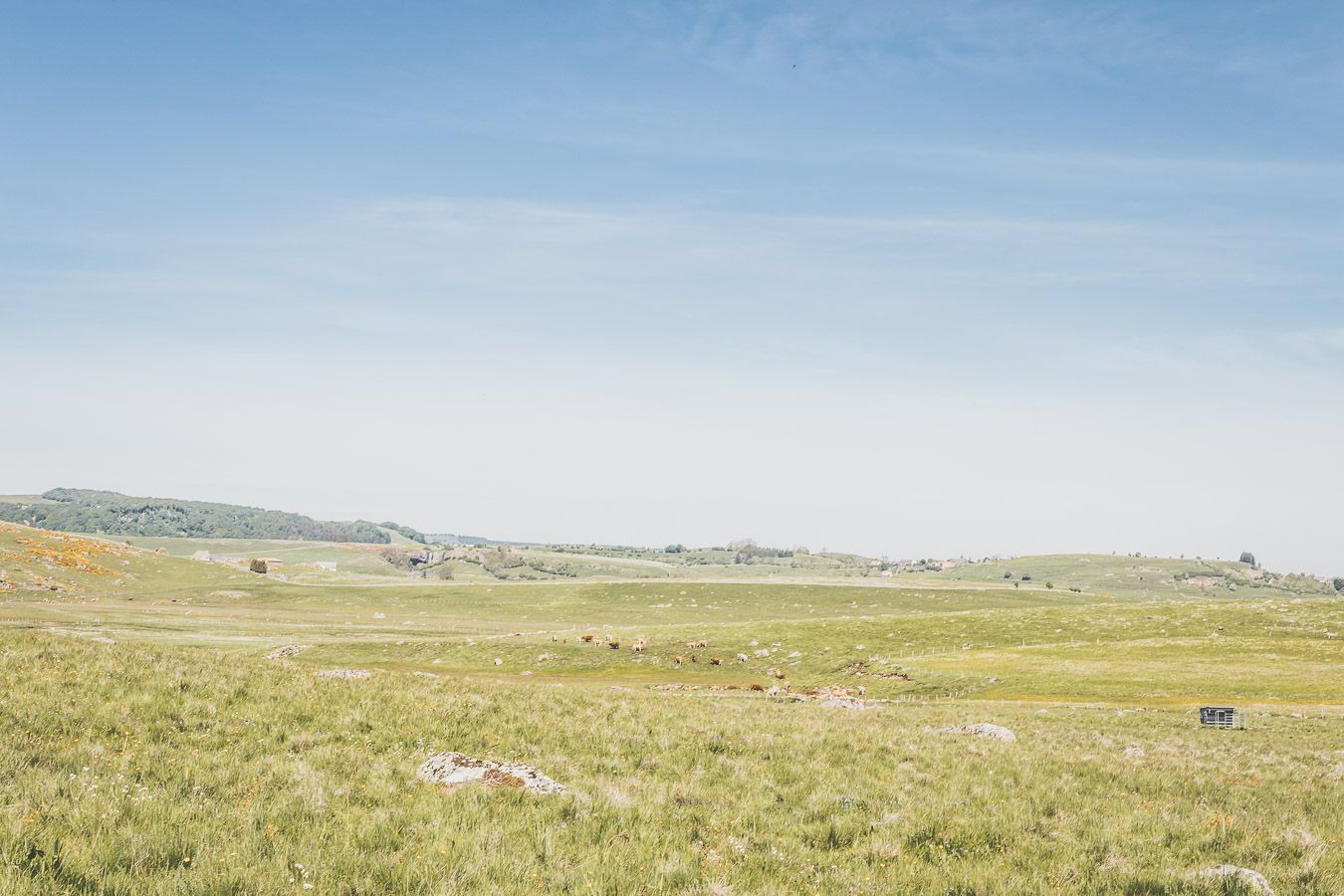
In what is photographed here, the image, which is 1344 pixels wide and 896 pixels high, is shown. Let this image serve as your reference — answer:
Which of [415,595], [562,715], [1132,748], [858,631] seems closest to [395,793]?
[562,715]

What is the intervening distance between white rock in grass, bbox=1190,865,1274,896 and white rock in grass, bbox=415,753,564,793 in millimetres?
8902

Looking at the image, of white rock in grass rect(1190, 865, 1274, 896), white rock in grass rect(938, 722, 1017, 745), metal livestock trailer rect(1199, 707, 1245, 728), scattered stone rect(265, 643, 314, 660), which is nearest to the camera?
white rock in grass rect(1190, 865, 1274, 896)

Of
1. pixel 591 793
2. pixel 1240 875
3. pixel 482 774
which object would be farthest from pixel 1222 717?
pixel 482 774

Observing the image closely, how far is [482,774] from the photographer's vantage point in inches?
461

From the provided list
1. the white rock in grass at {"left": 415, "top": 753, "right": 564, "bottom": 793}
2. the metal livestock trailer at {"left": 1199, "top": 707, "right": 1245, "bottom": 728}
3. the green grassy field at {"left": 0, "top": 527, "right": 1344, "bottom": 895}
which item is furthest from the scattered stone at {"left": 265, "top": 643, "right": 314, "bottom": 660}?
the metal livestock trailer at {"left": 1199, "top": 707, "right": 1245, "bottom": 728}

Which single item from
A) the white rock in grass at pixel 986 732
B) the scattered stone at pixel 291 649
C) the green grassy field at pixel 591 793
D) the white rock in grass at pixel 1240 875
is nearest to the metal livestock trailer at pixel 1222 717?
the green grassy field at pixel 591 793

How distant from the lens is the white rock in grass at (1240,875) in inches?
349

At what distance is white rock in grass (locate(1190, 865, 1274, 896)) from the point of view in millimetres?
8859

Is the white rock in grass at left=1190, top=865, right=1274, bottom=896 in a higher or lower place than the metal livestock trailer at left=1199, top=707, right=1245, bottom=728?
higher

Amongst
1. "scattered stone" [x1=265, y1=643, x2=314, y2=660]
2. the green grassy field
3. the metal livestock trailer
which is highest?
the green grassy field

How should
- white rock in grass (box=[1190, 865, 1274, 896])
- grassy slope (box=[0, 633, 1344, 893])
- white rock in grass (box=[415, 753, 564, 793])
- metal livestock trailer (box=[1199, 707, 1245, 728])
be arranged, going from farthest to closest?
metal livestock trailer (box=[1199, 707, 1245, 728]) < white rock in grass (box=[415, 753, 564, 793]) < white rock in grass (box=[1190, 865, 1274, 896]) < grassy slope (box=[0, 633, 1344, 893])

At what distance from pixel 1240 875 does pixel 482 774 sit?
34.6 feet

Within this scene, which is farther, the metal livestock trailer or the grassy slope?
the metal livestock trailer

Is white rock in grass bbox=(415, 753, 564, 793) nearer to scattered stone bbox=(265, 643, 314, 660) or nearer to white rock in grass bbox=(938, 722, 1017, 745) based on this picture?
white rock in grass bbox=(938, 722, 1017, 745)
